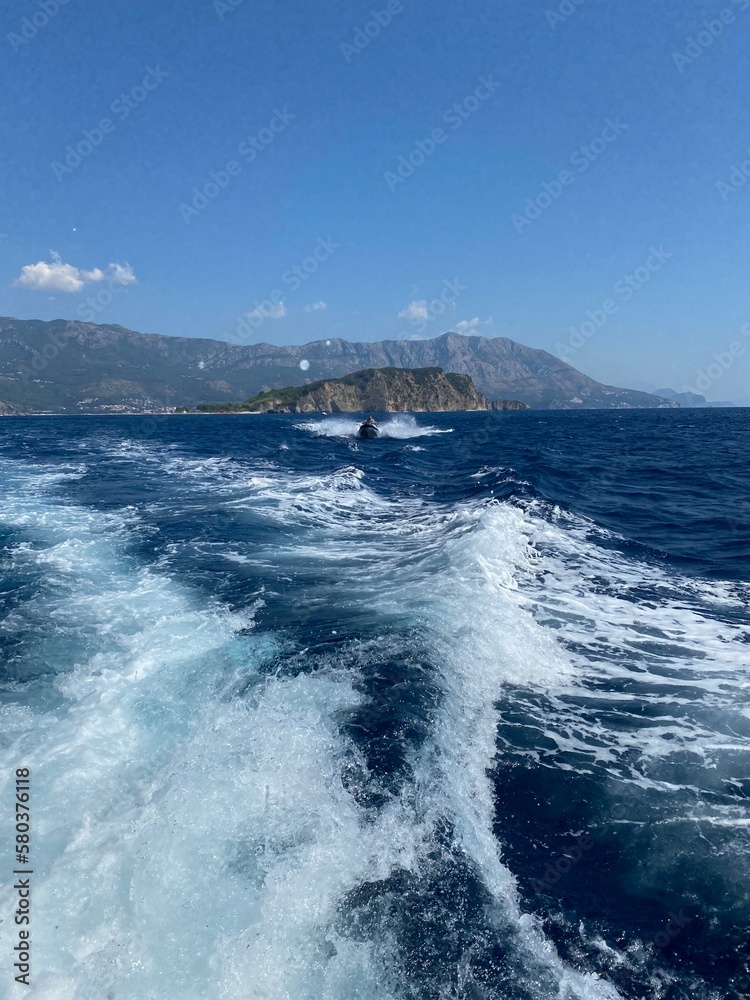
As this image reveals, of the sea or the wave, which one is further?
the wave

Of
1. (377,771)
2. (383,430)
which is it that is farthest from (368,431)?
(377,771)

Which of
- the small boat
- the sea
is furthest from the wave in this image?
the sea

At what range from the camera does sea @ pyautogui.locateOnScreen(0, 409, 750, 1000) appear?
482cm

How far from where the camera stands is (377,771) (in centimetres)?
690

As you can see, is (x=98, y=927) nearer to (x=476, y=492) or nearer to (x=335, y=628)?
(x=335, y=628)

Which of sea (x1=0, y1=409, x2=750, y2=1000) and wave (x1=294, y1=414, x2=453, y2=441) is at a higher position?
wave (x1=294, y1=414, x2=453, y2=441)

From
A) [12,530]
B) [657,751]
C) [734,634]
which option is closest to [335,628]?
[657,751]

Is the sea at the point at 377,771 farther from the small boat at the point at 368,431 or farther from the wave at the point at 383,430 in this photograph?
the wave at the point at 383,430

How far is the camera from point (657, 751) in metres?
7.72

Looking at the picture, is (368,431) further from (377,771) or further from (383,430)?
(377,771)

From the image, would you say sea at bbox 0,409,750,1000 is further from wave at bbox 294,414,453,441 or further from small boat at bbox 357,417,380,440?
wave at bbox 294,414,453,441

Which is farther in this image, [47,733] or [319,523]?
[319,523]

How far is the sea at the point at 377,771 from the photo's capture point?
482cm

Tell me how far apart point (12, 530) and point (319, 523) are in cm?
1061
